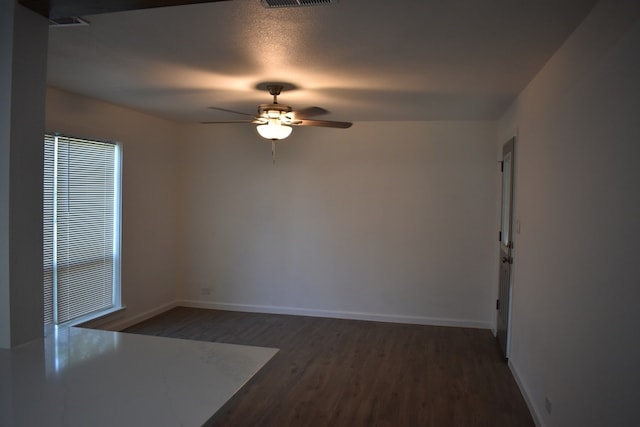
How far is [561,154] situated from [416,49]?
106 centimetres

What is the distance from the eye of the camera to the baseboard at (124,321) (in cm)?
452

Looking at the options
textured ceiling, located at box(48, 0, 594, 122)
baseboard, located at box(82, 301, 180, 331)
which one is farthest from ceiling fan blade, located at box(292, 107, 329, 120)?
baseboard, located at box(82, 301, 180, 331)

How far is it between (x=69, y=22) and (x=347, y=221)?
12.4 feet

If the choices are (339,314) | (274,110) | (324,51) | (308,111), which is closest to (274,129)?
(274,110)

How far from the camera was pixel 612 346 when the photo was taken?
1.69 meters

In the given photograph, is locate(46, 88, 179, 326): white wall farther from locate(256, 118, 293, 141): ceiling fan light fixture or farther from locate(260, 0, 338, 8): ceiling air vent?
locate(260, 0, 338, 8): ceiling air vent

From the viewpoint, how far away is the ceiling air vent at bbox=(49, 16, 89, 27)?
227 centimetres

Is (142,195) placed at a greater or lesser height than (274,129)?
lesser

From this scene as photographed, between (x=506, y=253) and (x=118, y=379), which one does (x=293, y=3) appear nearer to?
(x=118, y=379)

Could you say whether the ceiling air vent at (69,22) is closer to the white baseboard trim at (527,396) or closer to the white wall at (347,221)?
the white wall at (347,221)

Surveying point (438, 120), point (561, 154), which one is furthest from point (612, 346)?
point (438, 120)

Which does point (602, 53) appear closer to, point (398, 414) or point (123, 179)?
point (398, 414)

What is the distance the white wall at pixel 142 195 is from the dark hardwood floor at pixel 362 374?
15.2 inches

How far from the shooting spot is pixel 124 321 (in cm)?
492
